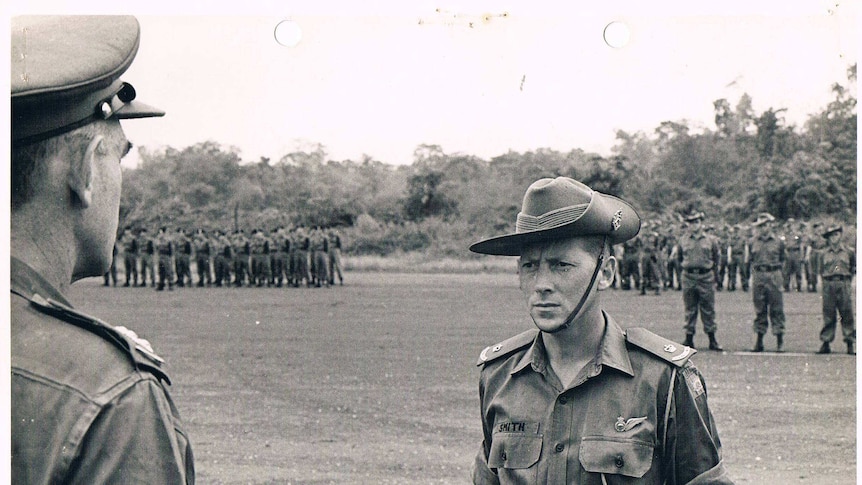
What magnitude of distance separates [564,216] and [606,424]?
58 cm

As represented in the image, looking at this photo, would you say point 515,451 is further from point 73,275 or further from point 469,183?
point 469,183

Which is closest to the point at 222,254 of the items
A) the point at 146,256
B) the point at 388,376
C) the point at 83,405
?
the point at 146,256

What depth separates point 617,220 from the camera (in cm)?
269

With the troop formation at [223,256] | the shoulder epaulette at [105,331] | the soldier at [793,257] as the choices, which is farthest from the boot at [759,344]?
the shoulder epaulette at [105,331]

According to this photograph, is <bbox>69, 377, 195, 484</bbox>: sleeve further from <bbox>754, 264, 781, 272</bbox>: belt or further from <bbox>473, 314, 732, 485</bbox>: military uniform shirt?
<bbox>754, 264, 781, 272</bbox>: belt

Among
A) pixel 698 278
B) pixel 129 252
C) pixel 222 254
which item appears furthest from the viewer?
pixel 698 278

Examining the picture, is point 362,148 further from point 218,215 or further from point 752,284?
point 752,284

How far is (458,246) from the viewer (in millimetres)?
9023

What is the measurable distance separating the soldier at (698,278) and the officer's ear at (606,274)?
708 centimetres

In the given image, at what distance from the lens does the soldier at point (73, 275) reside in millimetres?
1410

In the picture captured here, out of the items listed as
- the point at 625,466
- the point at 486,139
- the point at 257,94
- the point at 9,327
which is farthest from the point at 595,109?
the point at 9,327

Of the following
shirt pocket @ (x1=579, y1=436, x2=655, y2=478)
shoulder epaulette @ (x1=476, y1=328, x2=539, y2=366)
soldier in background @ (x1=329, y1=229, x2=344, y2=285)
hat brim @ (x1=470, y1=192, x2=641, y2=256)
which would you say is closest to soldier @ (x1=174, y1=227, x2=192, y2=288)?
soldier in background @ (x1=329, y1=229, x2=344, y2=285)

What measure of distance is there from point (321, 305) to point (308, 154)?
2.01m

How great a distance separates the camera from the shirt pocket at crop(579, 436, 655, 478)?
2418 millimetres
